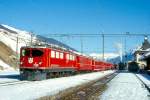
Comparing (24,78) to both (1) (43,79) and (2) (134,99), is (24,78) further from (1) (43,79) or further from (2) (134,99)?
(2) (134,99)

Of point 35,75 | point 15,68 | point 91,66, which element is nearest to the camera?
point 35,75

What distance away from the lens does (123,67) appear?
5591 inches

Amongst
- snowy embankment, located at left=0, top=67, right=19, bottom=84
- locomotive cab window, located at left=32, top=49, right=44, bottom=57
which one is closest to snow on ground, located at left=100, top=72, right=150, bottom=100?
locomotive cab window, located at left=32, top=49, right=44, bottom=57

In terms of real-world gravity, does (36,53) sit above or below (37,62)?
above

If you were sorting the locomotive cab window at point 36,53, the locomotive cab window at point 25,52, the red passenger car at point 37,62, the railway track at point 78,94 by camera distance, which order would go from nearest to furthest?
the railway track at point 78,94 → the red passenger car at point 37,62 → the locomotive cab window at point 36,53 → the locomotive cab window at point 25,52

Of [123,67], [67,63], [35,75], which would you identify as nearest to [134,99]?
[35,75]

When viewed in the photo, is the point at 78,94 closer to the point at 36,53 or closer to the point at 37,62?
the point at 37,62

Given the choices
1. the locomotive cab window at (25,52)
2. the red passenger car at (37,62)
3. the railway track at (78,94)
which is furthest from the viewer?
the locomotive cab window at (25,52)

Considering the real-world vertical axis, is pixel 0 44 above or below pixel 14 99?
above

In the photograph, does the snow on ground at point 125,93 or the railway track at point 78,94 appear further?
the snow on ground at point 125,93

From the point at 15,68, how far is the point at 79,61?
108ft

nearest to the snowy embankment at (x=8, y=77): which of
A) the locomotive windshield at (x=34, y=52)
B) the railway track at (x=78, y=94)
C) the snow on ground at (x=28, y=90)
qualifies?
the locomotive windshield at (x=34, y=52)

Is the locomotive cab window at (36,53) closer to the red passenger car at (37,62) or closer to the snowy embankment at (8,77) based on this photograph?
the red passenger car at (37,62)

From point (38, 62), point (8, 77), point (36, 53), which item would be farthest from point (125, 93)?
point (8, 77)
